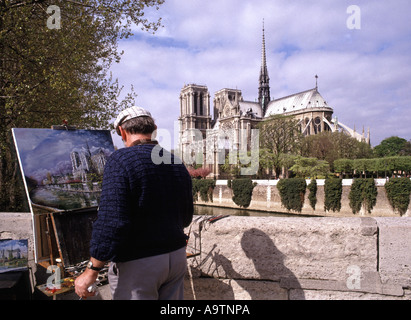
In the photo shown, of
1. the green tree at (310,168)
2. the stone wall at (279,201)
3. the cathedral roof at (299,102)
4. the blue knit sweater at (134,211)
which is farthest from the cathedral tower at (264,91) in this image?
the blue knit sweater at (134,211)

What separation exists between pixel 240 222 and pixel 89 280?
5.29 feet

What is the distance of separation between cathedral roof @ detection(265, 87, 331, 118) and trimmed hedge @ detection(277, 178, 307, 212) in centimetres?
4571

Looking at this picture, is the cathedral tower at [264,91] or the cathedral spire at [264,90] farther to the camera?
the cathedral tower at [264,91]

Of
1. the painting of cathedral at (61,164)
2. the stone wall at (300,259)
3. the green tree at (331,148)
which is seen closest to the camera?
the stone wall at (300,259)

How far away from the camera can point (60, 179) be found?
3354 mm

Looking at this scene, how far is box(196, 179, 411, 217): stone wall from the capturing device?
87.1 feet

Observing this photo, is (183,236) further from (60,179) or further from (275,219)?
(60,179)

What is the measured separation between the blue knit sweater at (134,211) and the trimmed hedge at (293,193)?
3083 centimetres

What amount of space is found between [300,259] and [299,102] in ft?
273

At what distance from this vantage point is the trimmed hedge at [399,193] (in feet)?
82.4

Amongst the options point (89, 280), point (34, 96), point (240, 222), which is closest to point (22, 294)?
point (89, 280)

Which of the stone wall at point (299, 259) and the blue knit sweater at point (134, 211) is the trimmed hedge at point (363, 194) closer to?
the stone wall at point (299, 259)

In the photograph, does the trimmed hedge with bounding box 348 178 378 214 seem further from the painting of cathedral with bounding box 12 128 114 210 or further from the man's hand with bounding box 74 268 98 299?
the man's hand with bounding box 74 268 98 299

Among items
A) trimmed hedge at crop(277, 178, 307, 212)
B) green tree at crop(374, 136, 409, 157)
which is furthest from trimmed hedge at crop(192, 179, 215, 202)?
green tree at crop(374, 136, 409, 157)
